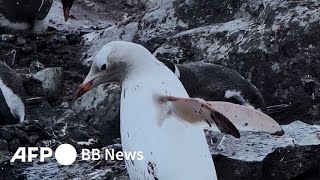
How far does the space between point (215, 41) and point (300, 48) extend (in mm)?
545

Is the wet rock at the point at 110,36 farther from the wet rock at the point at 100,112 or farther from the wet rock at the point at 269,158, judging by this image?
the wet rock at the point at 269,158

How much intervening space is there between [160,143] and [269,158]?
611mm

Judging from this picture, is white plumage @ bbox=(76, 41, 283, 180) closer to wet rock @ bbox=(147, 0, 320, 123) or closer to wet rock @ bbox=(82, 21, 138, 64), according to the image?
wet rock @ bbox=(147, 0, 320, 123)

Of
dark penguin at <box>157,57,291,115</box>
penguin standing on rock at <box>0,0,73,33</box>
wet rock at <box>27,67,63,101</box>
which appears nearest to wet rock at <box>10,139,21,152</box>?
dark penguin at <box>157,57,291,115</box>

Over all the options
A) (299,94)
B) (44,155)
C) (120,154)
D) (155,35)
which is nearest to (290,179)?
(120,154)

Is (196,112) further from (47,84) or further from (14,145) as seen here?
(47,84)

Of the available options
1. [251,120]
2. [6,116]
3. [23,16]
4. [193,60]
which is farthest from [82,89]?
[23,16]

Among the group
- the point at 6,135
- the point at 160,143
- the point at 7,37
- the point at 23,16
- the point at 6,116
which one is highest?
the point at 23,16

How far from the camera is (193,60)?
425cm

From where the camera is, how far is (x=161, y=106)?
2.26 meters

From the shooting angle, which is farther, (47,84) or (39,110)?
(47,84)

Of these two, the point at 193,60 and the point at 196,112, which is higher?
the point at 193,60

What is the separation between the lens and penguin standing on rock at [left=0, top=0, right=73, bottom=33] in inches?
212

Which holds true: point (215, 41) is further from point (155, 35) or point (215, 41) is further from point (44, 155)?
point (44, 155)
